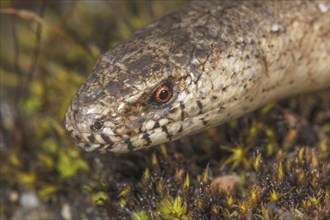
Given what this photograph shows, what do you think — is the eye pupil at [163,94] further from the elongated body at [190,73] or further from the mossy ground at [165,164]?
the mossy ground at [165,164]

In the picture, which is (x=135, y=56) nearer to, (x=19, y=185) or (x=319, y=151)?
(x=319, y=151)

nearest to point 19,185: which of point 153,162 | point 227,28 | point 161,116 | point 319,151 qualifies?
point 153,162

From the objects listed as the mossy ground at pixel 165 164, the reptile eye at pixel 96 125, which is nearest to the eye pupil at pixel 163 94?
the reptile eye at pixel 96 125

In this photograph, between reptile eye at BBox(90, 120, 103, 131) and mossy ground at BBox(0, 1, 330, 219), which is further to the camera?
mossy ground at BBox(0, 1, 330, 219)

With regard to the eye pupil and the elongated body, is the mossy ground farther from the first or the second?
the eye pupil

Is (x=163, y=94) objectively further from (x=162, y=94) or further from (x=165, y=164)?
(x=165, y=164)

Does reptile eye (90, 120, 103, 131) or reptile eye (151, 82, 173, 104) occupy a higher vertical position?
reptile eye (151, 82, 173, 104)

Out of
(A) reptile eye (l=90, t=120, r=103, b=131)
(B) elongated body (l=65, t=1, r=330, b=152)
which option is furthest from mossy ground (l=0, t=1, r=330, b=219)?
(A) reptile eye (l=90, t=120, r=103, b=131)
